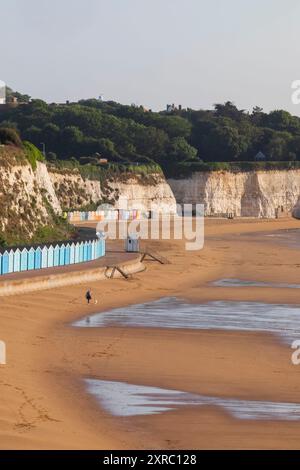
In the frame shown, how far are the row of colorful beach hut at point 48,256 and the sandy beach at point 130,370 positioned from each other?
2509mm

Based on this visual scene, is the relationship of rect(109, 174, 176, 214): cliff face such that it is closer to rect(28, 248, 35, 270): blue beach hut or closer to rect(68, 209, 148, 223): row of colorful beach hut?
rect(68, 209, 148, 223): row of colorful beach hut

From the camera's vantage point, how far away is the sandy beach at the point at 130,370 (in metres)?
17.0

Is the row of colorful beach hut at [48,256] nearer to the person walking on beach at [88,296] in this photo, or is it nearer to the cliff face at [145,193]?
the person walking on beach at [88,296]

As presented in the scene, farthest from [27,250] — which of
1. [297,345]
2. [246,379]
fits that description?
[246,379]

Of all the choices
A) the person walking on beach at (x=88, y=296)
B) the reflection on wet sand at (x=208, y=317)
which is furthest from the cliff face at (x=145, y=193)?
the person walking on beach at (x=88, y=296)

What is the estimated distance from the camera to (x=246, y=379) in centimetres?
2266

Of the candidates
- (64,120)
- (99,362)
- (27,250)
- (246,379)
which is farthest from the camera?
(64,120)

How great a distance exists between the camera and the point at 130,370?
923 inches

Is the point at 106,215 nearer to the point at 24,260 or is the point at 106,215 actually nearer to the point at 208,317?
the point at 24,260

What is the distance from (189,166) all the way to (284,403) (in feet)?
315

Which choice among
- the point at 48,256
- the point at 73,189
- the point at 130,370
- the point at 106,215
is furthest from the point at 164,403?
the point at 73,189

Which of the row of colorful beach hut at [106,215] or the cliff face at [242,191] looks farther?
the cliff face at [242,191]

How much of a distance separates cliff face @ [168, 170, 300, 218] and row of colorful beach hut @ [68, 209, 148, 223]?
14.3 m

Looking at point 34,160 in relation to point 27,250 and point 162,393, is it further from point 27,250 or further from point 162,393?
point 162,393
